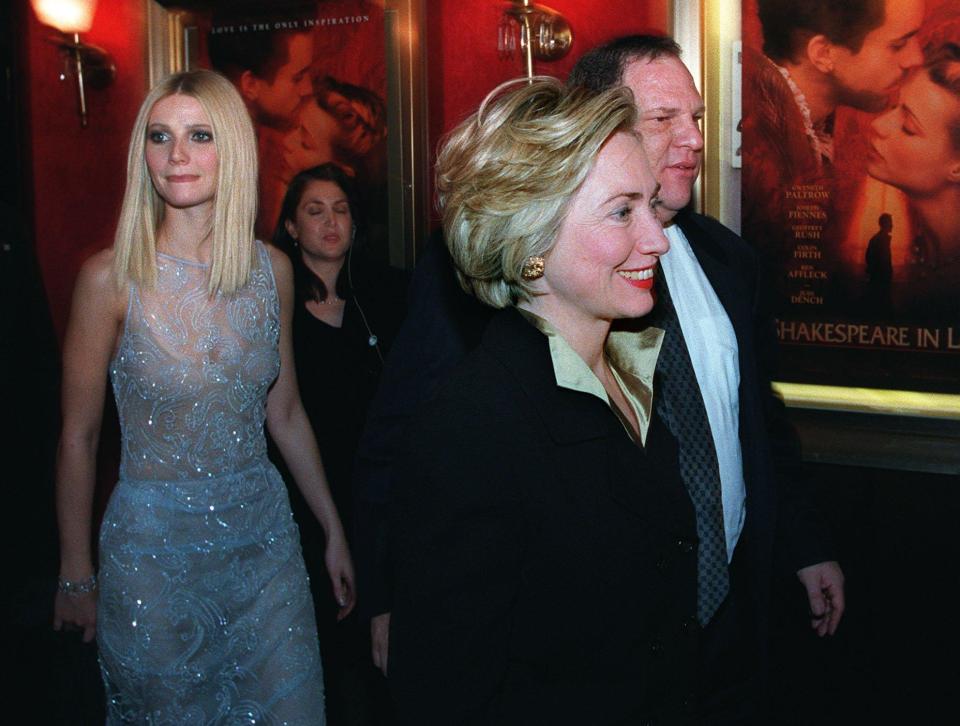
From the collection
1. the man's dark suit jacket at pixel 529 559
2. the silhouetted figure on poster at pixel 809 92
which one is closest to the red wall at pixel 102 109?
the silhouetted figure on poster at pixel 809 92

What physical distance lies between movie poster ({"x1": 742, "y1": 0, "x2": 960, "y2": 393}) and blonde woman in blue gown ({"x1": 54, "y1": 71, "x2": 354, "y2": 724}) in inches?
64.2

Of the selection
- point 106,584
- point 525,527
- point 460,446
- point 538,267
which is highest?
point 538,267

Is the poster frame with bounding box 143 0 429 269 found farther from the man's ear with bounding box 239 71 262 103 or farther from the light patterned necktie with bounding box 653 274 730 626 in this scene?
the light patterned necktie with bounding box 653 274 730 626

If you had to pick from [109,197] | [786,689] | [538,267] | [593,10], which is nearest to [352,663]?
[786,689]

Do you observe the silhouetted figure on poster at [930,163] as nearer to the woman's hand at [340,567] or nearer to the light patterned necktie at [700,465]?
the light patterned necktie at [700,465]

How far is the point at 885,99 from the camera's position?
3.00 meters

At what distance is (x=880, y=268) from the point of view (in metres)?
3.09

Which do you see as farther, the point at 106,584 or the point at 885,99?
the point at 885,99

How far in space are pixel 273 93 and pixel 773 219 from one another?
1959 mm

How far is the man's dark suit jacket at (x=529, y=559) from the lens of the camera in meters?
1.27

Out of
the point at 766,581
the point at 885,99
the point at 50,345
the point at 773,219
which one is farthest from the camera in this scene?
the point at 50,345

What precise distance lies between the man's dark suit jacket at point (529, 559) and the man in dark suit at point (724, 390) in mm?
552

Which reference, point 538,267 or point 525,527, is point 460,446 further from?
point 538,267

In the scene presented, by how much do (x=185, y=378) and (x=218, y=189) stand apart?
17.1 inches
